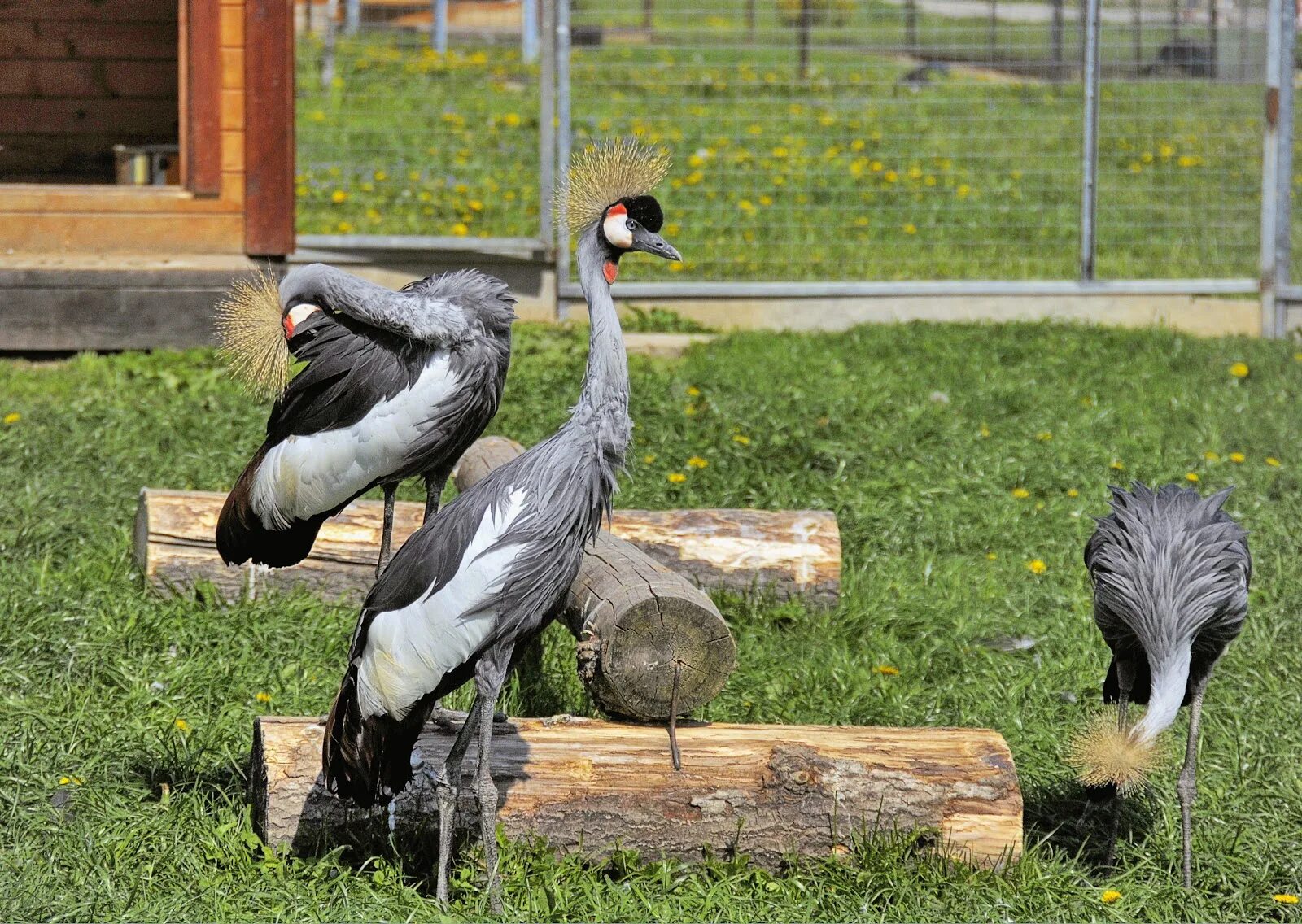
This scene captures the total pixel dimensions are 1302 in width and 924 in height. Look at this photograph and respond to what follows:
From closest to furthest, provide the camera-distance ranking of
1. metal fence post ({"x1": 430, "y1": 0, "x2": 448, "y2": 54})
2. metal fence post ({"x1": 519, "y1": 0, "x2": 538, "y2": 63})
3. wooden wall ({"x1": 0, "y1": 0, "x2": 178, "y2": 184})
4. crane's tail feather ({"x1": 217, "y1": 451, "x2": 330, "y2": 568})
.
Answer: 1. crane's tail feather ({"x1": 217, "y1": 451, "x2": 330, "y2": 568})
2. wooden wall ({"x1": 0, "y1": 0, "x2": 178, "y2": 184})
3. metal fence post ({"x1": 430, "y1": 0, "x2": 448, "y2": 54})
4. metal fence post ({"x1": 519, "y1": 0, "x2": 538, "y2": 63})

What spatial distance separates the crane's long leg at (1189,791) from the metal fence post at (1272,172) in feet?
19.0

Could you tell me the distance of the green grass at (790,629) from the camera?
3.69 m

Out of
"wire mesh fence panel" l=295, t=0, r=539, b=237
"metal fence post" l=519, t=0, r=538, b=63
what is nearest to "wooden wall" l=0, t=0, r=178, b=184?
"wire mesh fence panel" l=295, t=0, r=539, b=237

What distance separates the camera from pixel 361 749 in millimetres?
3520

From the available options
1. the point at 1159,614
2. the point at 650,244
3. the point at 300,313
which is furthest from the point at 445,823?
the point at 1159,614

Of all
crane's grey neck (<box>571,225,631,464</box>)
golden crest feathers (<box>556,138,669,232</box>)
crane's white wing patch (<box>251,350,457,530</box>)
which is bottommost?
crane's white wing patch (<box>251,350,457,530</box>)

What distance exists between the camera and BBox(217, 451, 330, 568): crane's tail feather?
14.0 ft

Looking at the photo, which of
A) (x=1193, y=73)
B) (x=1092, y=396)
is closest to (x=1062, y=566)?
(x=1092, y=396)

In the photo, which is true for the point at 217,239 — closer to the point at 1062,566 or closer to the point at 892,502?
the point at 892,502

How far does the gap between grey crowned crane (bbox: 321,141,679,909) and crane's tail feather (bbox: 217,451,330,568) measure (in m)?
0.79

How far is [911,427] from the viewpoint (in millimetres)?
6875

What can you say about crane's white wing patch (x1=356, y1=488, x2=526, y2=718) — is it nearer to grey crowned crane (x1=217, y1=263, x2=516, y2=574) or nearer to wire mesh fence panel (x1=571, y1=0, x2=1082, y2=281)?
grey crowned crane (x1=217, y1=263, x2=516, y2=574)

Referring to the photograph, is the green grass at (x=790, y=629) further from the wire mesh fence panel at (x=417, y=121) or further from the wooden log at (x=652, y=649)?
the wire mesh fence panel at (x=417, y=121)

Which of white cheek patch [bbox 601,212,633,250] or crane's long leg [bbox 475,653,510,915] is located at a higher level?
white cheek patch [bbox 601,212,633,250]
